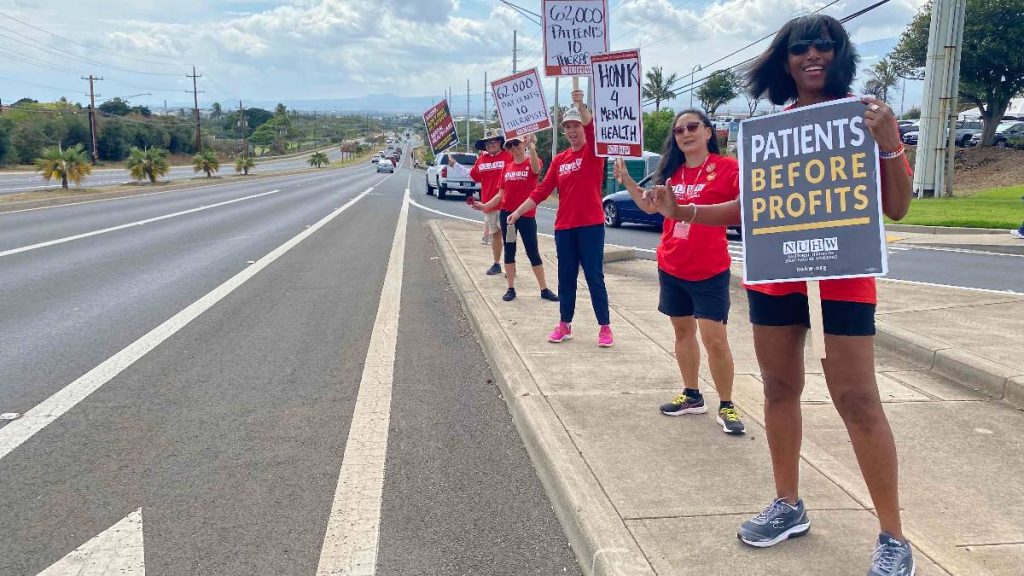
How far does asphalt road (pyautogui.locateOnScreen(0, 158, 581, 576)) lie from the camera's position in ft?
11.4

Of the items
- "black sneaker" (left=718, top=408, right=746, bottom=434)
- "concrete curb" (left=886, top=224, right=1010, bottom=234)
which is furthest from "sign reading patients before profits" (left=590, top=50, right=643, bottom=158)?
"concrete curb" (left=886, top=224, right=1010, bottom=234)

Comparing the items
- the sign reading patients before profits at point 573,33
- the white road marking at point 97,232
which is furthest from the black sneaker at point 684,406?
the white road marking at point 97,232

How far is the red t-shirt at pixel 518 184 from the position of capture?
8594 mm

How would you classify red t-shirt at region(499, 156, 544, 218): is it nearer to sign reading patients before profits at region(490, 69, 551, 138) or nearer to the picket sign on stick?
sign reading patients before profits at region(490, 69, 551, 138)

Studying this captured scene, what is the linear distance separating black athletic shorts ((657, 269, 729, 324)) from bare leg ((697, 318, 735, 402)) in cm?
6

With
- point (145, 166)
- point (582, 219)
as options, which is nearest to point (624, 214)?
point (582, 219)

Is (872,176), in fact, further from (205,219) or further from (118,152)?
(118,152)

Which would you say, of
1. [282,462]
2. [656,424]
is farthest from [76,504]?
[656,424]

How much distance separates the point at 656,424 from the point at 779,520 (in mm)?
1479

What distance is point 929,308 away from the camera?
7949mm

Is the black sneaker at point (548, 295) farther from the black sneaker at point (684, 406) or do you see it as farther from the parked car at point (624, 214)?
the parked car at point (624, 214)

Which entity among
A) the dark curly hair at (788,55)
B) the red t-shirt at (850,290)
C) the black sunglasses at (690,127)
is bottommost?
the red t-shirt at (850,290)

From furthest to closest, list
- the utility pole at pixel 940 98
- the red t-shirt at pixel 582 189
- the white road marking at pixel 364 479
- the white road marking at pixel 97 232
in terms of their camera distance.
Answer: the utility pole at pixel 940 98
the white road marking at pixel 97 232
the red t-shirt at pixel 582 189
the white road marking at pixel 364 479

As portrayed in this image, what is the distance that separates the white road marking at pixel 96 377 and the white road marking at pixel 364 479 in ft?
6.06
